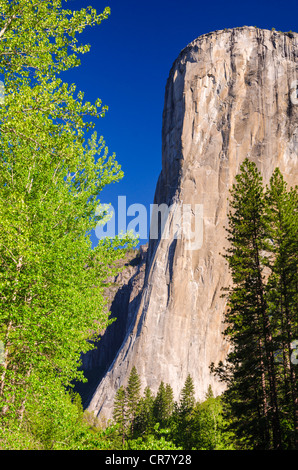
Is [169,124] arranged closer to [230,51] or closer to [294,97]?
[230,51]

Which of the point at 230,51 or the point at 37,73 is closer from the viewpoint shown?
the point at 37,73

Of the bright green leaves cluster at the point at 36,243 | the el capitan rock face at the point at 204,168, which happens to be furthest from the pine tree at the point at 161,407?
the bright green leaves cluster at the point at 36,243

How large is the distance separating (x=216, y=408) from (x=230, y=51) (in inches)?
3351

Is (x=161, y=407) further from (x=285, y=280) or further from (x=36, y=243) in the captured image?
(x=36, y=243)

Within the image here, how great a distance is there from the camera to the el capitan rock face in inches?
2613

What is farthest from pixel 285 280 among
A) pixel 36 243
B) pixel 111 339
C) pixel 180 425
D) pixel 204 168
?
pixel 111 339

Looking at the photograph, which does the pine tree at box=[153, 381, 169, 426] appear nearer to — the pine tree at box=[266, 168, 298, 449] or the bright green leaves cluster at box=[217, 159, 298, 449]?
the bright green leaves cluster at box=[217, 159, 298, 449]

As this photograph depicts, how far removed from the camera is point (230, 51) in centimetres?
8306

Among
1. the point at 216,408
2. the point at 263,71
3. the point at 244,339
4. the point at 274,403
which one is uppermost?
the point at 263,71

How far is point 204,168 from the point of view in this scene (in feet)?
259

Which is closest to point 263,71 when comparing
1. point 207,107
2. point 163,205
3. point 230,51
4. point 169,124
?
point 230,51

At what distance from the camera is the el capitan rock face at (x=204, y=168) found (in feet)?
218
